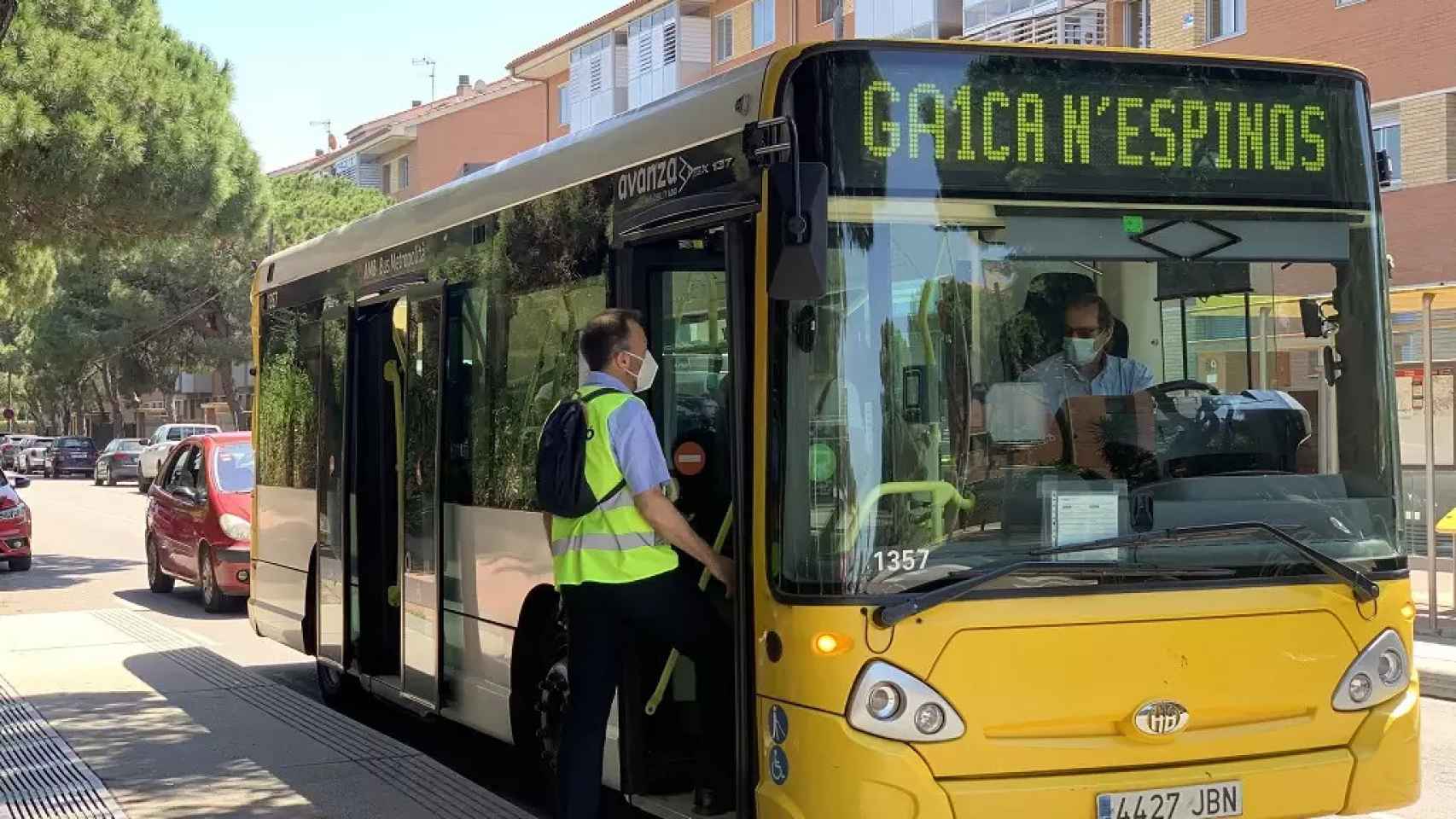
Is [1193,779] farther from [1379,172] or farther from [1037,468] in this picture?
[1379,172]

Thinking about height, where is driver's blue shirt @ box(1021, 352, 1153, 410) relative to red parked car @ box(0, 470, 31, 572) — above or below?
above

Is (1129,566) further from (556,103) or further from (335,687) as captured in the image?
(556,103)

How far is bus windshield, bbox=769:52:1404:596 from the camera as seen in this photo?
196 inches

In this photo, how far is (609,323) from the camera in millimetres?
5703

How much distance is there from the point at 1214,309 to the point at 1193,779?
1.42m

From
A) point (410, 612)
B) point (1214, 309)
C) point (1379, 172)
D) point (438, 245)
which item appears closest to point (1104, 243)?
point (1214, 309)

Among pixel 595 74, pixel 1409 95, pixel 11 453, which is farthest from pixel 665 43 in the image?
pixel 11 453

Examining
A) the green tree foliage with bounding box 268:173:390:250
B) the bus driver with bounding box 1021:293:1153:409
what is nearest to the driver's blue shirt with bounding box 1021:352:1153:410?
the bus driver with bounding box 1021:293:1153:409

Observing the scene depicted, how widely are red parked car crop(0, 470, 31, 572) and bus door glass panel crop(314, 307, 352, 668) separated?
41.6 ft

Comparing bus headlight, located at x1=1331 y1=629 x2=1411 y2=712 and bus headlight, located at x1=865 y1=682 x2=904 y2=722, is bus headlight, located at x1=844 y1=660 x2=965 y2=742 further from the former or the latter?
bus headlight, located at x1=1331 y1=629 x2=1411 y2=712

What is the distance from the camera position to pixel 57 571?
21516 millimetres

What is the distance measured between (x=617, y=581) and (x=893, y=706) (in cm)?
116

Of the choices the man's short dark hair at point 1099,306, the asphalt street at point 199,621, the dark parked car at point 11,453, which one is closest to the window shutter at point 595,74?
the asphalt street at point 199,621

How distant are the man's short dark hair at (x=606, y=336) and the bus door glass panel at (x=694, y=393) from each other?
27cm
